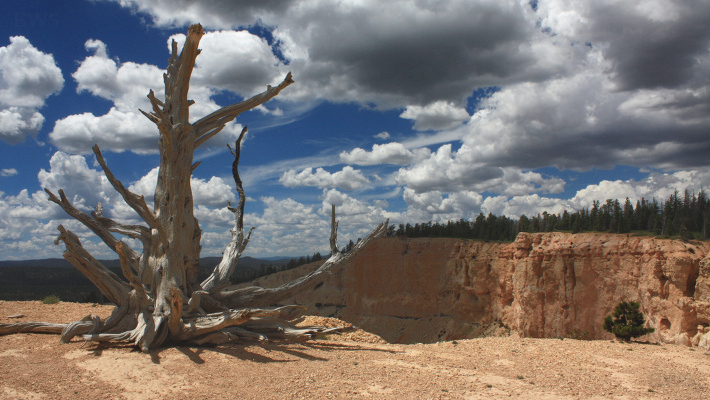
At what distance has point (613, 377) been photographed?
9617 millimetres

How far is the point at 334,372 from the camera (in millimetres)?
8758

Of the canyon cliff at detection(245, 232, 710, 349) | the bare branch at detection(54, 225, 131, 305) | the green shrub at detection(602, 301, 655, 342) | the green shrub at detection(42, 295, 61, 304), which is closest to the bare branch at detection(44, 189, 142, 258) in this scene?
the bare branch at detection(54, 225, 131, 305)

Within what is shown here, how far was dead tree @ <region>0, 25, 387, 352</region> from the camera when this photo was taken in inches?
391

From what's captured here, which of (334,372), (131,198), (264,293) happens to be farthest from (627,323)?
(131,198)

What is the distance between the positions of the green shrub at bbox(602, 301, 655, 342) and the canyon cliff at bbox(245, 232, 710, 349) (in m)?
1.98

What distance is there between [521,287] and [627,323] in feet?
100

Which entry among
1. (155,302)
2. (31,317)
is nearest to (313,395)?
(155,302)

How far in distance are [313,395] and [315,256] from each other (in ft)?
273

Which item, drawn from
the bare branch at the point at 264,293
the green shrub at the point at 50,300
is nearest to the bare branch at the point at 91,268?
the bare branch at the point at 264,293

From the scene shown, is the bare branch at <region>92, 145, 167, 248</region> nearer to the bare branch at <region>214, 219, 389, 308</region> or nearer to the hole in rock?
the bare branch at <region>214, 219, 389, 308</region>

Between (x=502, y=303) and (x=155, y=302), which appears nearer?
(x=155, y=302)

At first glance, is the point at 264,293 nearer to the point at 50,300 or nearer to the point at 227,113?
the point at 227,113

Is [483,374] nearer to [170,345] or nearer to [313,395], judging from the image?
[313,395]

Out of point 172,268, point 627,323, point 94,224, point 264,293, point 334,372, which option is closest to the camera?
point 334,372
